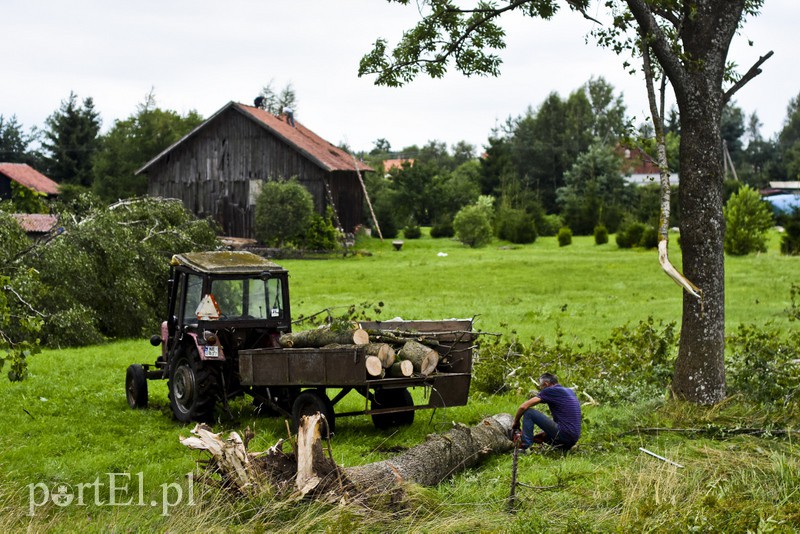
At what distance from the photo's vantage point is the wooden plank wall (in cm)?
4769

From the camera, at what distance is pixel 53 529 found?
7.66 meters

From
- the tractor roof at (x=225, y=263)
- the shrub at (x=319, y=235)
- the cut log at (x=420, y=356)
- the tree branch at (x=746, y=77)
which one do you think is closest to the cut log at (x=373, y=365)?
the cut log at (x=420, y=356)

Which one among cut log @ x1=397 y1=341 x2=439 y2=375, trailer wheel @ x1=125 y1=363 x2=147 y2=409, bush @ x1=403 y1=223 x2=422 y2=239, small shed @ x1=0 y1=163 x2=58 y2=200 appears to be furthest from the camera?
small shed @ x1=0 y1=163 x2=58 y2=200

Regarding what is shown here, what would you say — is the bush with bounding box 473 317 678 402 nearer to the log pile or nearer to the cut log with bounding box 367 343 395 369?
the log pile

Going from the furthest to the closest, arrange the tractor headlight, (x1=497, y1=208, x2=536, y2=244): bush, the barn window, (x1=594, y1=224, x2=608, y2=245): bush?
(x1=497, y1=208, x2=536, y2=244): bush
(x1=594, y1=224, x2=608, y2=245): bush
the barn window
the tractor headlight

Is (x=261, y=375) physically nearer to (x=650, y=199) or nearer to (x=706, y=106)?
(x=706, y=106)

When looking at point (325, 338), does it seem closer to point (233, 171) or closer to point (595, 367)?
point (595, 367)

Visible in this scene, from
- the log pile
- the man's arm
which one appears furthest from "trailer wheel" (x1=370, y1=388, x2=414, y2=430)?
the man's arm

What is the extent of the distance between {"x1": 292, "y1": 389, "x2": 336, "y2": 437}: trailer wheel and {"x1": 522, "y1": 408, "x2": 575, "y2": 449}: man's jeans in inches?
86.4

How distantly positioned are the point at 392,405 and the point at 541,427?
2.19 meters

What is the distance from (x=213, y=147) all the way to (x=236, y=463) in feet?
138

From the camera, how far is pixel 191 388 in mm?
12461

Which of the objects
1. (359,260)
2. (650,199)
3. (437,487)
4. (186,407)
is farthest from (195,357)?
(650,199)

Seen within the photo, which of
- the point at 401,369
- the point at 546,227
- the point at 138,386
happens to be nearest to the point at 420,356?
the point at 401,369
